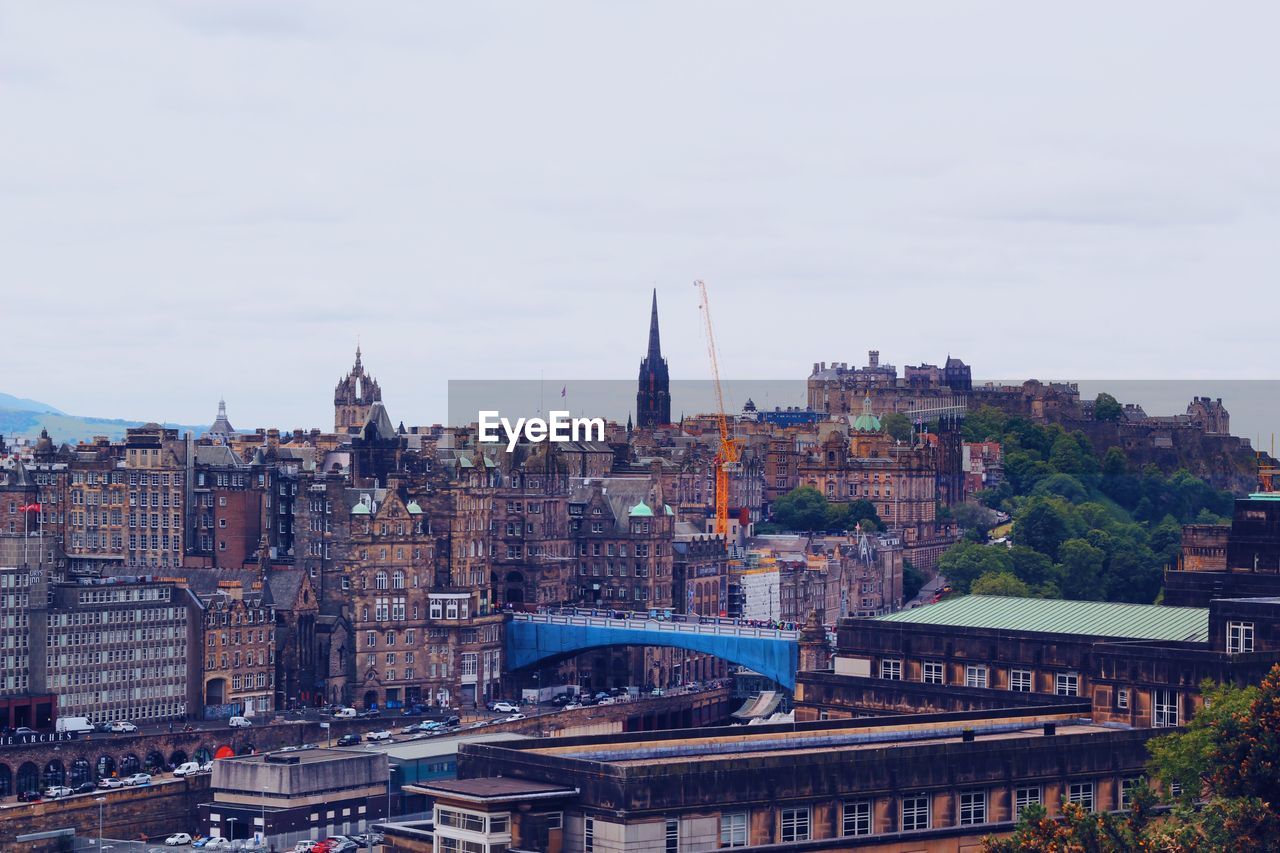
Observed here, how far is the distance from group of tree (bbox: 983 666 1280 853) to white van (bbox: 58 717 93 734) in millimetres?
90311

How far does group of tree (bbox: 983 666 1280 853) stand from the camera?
100m

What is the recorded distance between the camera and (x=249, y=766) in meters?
157

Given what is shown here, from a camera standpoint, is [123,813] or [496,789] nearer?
[496,789]

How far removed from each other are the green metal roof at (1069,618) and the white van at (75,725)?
61.7 meters

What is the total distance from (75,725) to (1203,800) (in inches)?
3752

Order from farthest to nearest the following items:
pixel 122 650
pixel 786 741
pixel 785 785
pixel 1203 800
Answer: pixel 122 650 → pixel 1203 800 → pixel 786 741 → pixel 785 785

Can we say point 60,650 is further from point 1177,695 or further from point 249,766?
point 1177,695

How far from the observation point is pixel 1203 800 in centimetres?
11444

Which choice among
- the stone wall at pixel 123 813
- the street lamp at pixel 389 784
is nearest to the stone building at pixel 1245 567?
the street lamp at pixel 389 784

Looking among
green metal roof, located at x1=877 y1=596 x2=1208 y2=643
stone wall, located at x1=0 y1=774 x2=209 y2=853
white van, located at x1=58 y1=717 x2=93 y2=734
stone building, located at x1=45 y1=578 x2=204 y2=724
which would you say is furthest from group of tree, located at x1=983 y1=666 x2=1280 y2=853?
stone building, located at x1=45 y1=578 x2=204 y2=724

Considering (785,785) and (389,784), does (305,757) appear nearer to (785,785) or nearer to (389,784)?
(389,784)

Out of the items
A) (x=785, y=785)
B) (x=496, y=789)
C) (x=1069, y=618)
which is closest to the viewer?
(x=496, y=789)

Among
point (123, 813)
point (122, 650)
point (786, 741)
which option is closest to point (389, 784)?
point (123, 813)

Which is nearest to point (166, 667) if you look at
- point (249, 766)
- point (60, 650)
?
point (60, 650)
